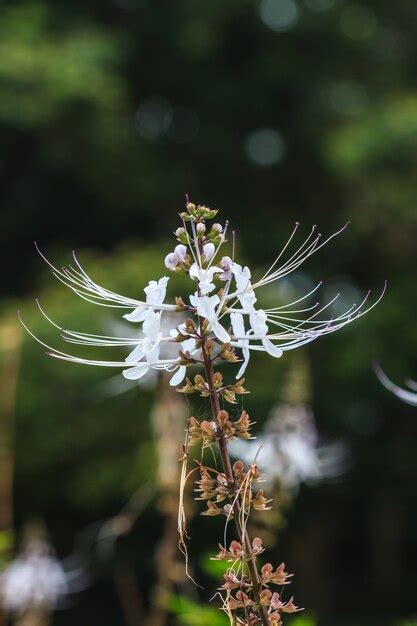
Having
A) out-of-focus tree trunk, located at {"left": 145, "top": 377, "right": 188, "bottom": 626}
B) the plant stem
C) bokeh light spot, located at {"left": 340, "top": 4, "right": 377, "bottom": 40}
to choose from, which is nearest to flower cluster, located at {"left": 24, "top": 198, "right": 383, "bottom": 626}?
the plant stem

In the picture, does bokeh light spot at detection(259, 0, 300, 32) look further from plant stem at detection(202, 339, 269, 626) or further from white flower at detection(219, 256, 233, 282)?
plant stem at detection(202, 339, 269, 626)

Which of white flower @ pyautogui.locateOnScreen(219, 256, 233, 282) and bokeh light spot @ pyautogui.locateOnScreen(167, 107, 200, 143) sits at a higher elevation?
bokeh light spot @ pyautogui.locateOnScreen(167, 107, 200, 143)

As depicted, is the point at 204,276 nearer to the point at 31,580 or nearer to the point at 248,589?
the point at 248,589

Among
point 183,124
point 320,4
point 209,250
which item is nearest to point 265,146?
point 183,124

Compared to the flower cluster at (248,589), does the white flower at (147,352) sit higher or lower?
higher

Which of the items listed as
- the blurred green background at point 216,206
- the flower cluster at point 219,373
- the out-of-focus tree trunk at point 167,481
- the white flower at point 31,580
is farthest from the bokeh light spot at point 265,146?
→ the flower cluster at point 219,373

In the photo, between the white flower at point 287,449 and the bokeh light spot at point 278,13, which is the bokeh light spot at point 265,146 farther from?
the white flower at point 287,449

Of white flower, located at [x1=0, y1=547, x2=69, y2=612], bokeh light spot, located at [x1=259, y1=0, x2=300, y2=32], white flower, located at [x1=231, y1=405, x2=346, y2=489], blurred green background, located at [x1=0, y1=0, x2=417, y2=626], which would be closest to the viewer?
white flower, located at [x1=231, y1=405, x2=346, y2=489]
